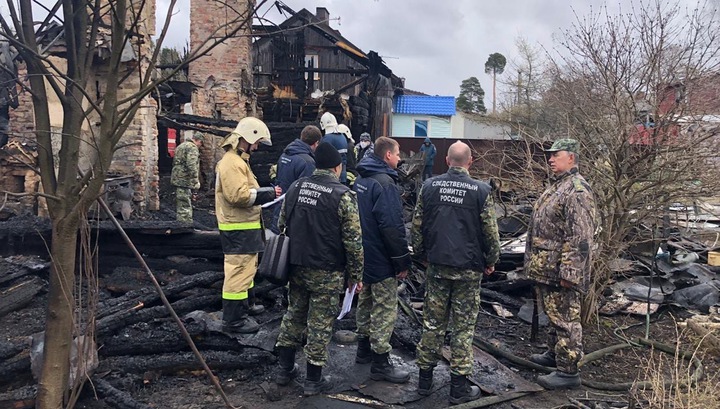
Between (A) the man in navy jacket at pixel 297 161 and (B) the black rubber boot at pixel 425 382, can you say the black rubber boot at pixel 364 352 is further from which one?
(A) the man in navy jacket at pixel 297 161

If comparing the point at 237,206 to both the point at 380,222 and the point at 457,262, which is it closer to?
the point at 380,222

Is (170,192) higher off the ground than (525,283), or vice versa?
(170,192)

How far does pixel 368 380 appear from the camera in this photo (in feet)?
15.8

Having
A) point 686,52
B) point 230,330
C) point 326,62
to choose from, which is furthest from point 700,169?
point 326,62

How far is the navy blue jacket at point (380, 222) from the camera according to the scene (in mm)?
4734

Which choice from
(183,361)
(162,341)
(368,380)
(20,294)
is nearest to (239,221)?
(162,341)

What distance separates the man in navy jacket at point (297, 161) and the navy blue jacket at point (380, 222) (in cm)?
132

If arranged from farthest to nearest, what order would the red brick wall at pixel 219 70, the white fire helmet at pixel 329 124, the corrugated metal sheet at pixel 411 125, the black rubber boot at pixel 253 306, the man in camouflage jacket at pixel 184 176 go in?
the corrugated metal sheet at pixel 411 125 → the red brick wall at pixel 219 70 → the man in camouflage jacket at pixel 184 176 → the white fire helmet at pixel 329 124 → the black rubber boot at pixel 253 306

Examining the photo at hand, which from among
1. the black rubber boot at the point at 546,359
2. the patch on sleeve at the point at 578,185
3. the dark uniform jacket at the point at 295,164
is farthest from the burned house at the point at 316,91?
the black rubber boot at the point at 546,359

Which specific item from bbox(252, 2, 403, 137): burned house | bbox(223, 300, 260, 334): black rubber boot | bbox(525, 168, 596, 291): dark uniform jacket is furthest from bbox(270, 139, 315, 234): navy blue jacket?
bbox(252, 2, 403, 137): burned house

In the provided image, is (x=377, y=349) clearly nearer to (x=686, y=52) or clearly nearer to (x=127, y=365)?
(x=127, y=365)

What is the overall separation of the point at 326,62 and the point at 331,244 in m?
28.1

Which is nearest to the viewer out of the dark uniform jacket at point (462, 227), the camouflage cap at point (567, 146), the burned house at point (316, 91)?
the dark uniform jacket at point (462, 227)

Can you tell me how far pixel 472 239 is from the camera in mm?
4453
